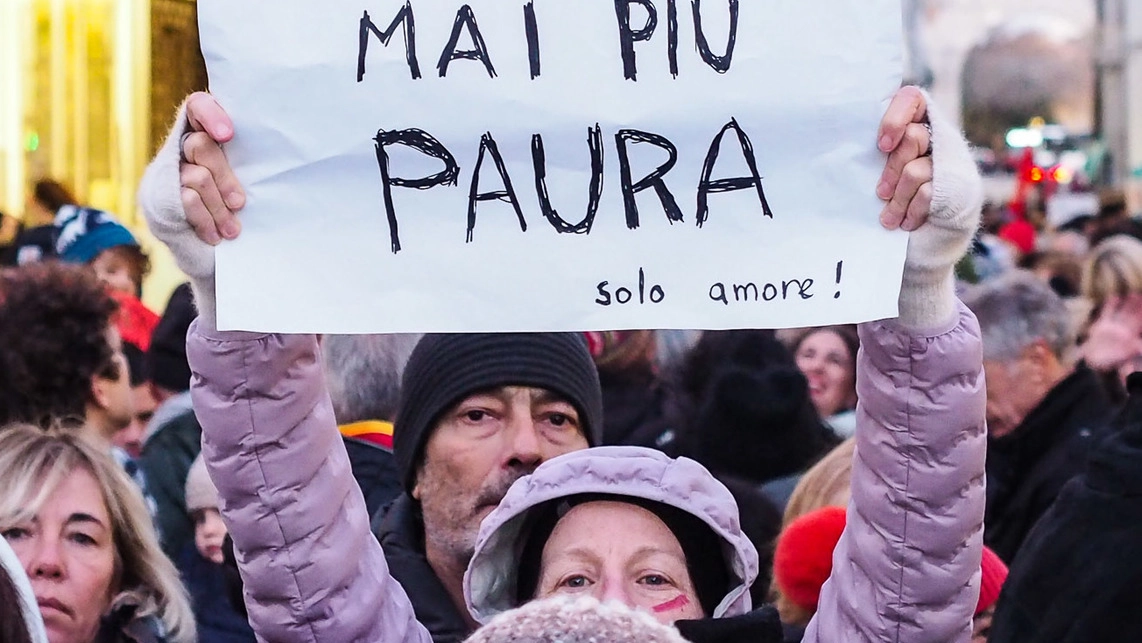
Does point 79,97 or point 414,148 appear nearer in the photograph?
point 414,148

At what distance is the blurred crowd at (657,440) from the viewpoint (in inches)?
103

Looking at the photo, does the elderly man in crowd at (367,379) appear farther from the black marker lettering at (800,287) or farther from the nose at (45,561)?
the black marker lettering at (800,287)

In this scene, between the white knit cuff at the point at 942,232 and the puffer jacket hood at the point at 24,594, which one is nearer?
the white knit cuff at the point at 942,232

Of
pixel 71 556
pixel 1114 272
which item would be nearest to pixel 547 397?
pixel 71 556

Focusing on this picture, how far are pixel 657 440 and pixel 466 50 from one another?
3.31 metres

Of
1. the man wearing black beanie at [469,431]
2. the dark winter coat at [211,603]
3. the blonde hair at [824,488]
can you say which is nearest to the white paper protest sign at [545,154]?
the man wearing black beanie at [469,431]

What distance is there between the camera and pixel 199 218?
2254mm

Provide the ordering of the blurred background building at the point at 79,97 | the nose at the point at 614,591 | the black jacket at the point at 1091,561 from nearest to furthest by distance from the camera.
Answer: the black jacket at the point at 1091,561 < the nose at the point at 614,591 < the blurred background building at the point at 79,97

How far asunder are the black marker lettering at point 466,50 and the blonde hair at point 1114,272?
4625 millimetres

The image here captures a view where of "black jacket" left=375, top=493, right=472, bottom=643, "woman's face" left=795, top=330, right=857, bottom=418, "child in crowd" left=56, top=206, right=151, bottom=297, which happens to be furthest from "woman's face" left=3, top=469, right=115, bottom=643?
"child in crowd" left=56, top=206, right=151, bottom=297

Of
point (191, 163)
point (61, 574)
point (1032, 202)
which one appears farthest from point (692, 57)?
point (1032, 202)

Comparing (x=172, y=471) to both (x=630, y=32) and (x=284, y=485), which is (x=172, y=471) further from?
(x=630, y=32)

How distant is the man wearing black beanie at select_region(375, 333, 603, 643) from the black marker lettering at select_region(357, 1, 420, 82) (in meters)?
1.01

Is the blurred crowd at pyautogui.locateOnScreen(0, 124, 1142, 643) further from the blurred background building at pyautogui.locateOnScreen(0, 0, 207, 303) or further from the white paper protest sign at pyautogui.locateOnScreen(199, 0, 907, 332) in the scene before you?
the blurred background building at pyautogui.locateOnScreen(0, 0, 207, 303)
